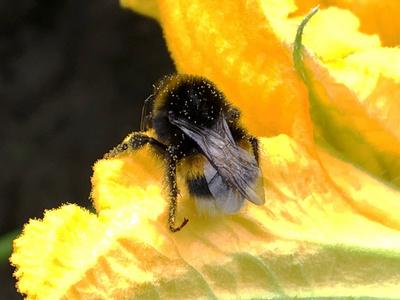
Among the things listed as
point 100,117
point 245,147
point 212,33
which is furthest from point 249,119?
point 100,117

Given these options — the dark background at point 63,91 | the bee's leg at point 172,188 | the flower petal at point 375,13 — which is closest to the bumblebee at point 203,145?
the bee's leg at point 172,188

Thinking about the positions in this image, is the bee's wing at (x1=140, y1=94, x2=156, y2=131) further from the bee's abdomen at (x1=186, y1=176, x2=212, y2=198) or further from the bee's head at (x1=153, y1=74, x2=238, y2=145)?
the bee's abdomen at (x1=186, y1=176, x2=212, y2=198)

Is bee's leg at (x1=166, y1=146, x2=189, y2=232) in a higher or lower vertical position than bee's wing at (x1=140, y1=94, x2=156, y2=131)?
lower

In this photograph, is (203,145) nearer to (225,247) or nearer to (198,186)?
(198,186)

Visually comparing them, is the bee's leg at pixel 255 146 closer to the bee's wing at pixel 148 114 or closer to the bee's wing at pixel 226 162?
the bee's wing at pixel 226 162

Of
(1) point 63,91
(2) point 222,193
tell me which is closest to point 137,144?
(2) point 222,193

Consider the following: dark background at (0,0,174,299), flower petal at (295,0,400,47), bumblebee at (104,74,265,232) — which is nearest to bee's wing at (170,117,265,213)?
bumblebee at (104,74,265,232)
